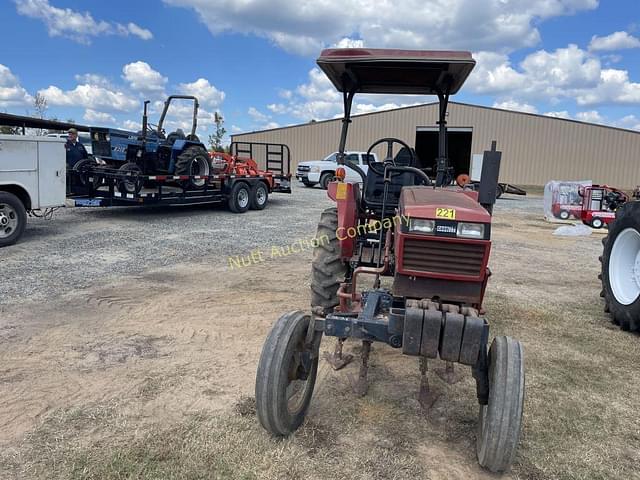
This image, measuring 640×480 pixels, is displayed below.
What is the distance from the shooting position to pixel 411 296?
3.52 metres

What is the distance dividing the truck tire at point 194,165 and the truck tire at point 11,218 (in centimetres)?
414

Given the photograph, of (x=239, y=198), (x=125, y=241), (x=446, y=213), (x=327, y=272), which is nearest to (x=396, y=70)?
(x=327, y=272)

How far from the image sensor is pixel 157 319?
5.07 metres

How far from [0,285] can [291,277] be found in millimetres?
3418

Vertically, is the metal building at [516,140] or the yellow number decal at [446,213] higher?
the metal building at [516,140]

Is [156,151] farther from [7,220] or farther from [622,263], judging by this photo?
[622,263]

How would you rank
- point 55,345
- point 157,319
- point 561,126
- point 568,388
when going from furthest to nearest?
point 561,126 → point 157,319 → point 55,345 → point 568,388

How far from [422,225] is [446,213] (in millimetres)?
167

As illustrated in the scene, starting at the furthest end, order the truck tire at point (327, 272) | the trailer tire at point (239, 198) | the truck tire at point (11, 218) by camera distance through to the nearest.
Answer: the trailer tire at point (239, 198)
the truck tire at point (11, 218)
the truck tire at point (327, 272)

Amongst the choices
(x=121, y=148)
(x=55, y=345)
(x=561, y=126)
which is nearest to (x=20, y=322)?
(x=55, y=345)

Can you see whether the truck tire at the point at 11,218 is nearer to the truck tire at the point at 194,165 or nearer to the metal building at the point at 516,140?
the truck tire at the point at 194,165

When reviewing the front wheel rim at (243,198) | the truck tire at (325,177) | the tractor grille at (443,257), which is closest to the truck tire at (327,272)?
the tractor grille at (443,257)

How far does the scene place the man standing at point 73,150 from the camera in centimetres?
1102

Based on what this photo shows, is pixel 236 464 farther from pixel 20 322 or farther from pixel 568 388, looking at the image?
pixel 20 322
